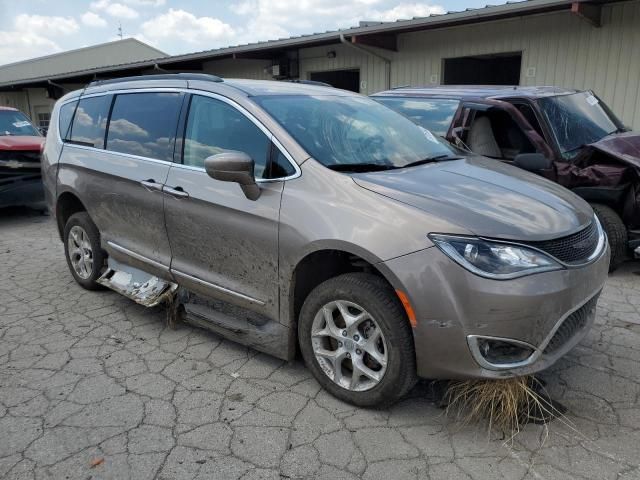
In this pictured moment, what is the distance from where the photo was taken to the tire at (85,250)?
4.68 metres

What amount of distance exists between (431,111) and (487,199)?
356cm

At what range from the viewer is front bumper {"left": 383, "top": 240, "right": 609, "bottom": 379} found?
248 centimetres

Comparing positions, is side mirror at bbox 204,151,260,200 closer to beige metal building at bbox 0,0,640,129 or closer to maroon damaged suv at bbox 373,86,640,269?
maroon damaged suv at bbox 373,86,640,269

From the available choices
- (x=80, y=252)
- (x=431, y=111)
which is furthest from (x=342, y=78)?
(x=80, y=252)

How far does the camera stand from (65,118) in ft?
16.6

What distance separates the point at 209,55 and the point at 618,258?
11.8 metres

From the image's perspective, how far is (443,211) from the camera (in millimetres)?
2645

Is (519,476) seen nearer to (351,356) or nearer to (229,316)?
(351,356)

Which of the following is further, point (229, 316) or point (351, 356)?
point (229, 316)

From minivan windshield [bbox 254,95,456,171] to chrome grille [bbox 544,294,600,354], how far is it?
1.29 metres

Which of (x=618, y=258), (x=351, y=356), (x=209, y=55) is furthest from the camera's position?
(x=209, y=55)

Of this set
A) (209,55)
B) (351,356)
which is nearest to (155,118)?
(351,356)

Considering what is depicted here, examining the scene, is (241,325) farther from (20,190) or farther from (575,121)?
(20,190)

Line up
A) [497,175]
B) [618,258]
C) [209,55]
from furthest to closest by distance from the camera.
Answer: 1. [209,55]
2. [618,258]
3. [497,175]
